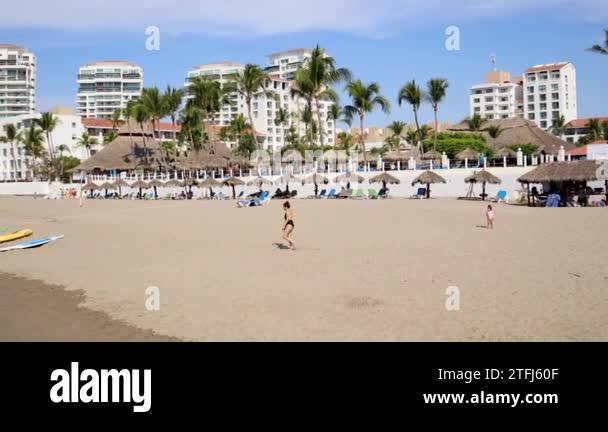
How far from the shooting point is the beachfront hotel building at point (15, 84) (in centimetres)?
12081

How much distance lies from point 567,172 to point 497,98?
9004 centimetres

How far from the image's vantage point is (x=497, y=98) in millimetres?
107750

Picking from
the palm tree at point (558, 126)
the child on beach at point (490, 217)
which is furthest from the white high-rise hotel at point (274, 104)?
the child on beach at point (490, 217)

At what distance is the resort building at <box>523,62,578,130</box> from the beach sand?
93.1 meters

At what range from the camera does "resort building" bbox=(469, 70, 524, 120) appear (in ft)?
349

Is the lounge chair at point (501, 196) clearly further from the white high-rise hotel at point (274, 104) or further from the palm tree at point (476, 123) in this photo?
the white high-rise hotel at point (274, 104)

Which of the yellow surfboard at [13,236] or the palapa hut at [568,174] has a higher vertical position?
the palapa hut at [568,174]

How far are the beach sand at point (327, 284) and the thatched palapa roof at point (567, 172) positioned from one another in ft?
24.3

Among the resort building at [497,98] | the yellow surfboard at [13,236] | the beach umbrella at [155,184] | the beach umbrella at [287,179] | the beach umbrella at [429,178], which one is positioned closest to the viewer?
the yellow surfboard at [13,236]

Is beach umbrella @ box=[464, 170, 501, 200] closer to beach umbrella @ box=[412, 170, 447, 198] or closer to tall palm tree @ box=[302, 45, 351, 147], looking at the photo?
beach umbrella @ box=[412, 170, 447, 198]

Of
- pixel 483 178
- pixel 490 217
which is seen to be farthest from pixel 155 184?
pixel 490 217
